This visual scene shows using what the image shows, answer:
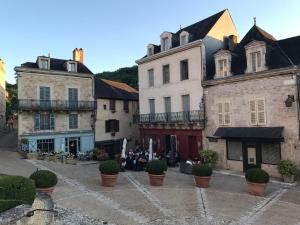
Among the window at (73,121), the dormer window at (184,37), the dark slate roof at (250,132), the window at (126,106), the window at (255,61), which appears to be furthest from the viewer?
the window at (126,106)

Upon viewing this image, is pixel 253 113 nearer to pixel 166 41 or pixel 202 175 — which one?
pixel 202 175

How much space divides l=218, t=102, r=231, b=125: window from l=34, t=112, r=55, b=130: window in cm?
1538

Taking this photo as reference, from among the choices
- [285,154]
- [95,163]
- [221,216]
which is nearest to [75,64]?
[95,163]

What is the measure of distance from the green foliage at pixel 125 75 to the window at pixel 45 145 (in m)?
25.9

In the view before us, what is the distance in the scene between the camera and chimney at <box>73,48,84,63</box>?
108ft

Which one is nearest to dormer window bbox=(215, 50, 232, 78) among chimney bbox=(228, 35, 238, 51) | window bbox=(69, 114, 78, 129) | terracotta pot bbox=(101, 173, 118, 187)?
chimney bbox=(228, 35, 238, 51)

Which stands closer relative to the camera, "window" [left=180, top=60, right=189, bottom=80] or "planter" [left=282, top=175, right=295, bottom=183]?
"planter" [left=282, top=175, right=295, bottom=183]

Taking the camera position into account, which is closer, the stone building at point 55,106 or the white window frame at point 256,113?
the white window frame at point 256,113

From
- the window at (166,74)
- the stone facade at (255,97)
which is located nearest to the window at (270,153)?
the stone facade at (255,97)

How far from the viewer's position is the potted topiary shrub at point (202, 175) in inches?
568

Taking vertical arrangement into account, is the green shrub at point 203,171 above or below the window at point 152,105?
below

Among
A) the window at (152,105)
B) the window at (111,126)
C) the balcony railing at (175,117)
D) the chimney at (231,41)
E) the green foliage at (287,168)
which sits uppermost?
the chimney at (231,41)

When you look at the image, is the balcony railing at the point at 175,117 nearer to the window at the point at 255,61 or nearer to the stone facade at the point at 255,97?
the stone facade at the point at 255,97

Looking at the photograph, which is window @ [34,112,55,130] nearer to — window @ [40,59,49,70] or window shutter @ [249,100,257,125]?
window @ [40,59,49,70]
